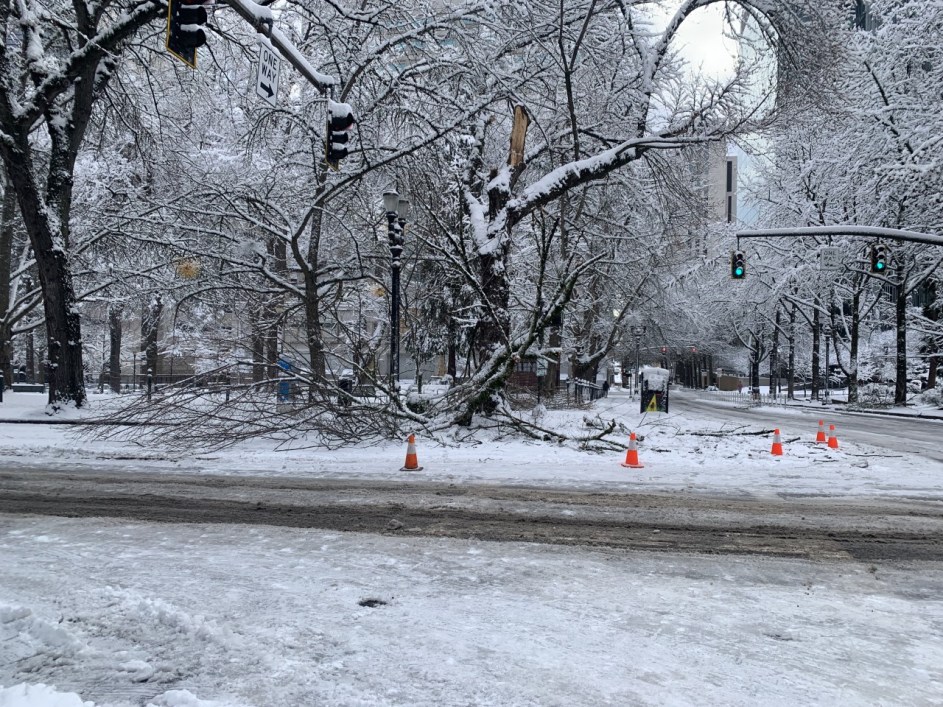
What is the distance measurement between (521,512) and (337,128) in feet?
25.6

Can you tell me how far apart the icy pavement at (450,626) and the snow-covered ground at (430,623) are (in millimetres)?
13

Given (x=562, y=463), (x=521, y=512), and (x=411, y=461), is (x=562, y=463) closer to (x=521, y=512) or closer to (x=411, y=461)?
(x=411, y=461)

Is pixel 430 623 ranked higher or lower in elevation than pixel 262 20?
lower

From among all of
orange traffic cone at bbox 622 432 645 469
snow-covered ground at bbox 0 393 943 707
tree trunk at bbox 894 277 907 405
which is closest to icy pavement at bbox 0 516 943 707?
snow-covered ground at bbox 0 393 943 707

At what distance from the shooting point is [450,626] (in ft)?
11.3

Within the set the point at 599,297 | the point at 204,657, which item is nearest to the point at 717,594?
the point at 204,657

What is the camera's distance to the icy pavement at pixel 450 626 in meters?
2.80

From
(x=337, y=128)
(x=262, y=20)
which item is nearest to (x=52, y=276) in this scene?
(x=337, y=128)

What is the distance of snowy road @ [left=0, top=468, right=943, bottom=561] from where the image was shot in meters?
5.26

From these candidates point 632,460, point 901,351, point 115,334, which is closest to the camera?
point 632,460

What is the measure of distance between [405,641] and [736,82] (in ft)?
44.5

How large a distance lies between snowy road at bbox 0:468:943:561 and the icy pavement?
1.56 ft

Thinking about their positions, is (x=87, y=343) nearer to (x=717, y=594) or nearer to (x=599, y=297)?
(x=599, y=297)

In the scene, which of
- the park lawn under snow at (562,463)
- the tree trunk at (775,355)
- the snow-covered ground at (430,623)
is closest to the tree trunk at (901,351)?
the tree trunk at (775,355)
